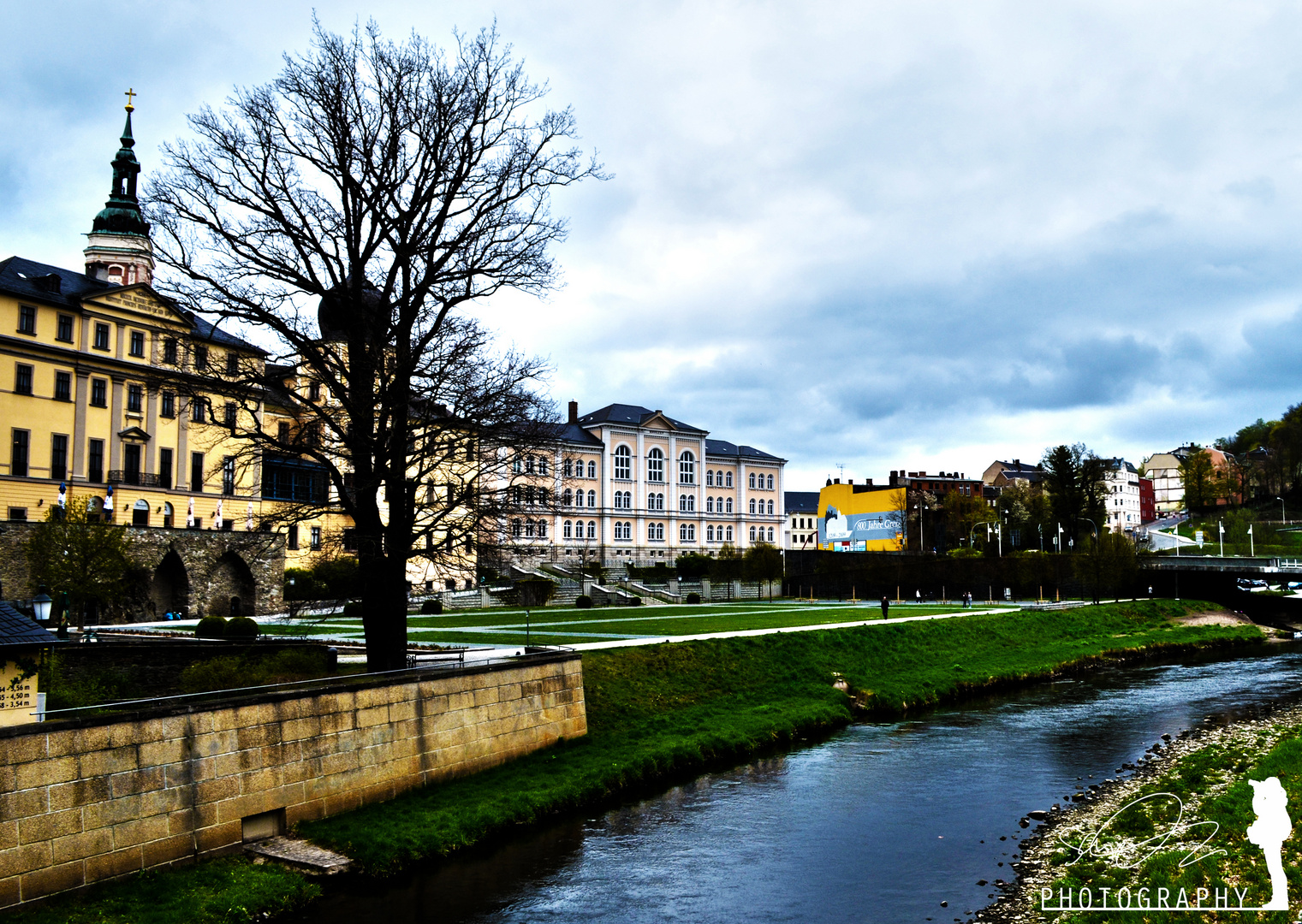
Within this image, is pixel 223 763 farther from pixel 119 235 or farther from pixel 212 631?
pixel 119 235

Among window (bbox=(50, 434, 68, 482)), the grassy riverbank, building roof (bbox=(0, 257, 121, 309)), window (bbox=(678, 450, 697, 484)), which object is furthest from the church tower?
window (bbox=(678, 450, 697, 484))

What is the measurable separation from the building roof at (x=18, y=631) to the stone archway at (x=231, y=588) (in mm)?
39535

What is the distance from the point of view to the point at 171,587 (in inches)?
2104

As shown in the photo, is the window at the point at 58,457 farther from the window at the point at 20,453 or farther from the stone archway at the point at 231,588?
the stone archway at the point at 231,588

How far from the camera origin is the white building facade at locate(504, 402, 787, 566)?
105 meters

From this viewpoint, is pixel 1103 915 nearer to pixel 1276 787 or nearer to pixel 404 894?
pixel 1276 787

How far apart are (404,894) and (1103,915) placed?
34.7 feet

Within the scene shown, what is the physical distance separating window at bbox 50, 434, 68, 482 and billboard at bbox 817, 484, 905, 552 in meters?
94.5

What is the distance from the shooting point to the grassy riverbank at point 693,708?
58.7ft

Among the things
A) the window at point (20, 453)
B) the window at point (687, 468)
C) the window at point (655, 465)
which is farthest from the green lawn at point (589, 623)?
the window at point (687, 468)

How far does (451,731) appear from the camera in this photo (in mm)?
21484

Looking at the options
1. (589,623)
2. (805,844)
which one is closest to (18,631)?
(805,844)

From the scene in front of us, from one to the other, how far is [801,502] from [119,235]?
467 feet

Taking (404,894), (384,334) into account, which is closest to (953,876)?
(404,894)
